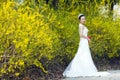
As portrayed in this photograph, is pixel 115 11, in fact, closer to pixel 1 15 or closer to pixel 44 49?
pixel 44 49

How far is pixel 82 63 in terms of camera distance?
43.3ft

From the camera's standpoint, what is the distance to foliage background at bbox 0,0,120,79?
420 inches

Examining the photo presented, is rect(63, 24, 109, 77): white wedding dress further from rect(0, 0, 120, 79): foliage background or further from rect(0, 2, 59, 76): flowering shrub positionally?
rect(0, 2, 59, 76): flowering shrub

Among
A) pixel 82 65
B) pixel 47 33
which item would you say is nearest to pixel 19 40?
pixel 47 33

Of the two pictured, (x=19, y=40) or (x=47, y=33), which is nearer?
(x=19, y=40)

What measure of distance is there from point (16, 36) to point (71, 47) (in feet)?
12.5

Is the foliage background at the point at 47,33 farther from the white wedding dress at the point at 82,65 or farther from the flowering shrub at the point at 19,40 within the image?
the white wedding dress at the point at 82,65

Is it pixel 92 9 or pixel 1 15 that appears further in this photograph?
pixel 92 9

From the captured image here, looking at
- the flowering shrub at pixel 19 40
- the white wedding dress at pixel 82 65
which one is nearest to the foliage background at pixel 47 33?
the flowering shrub at pixel 19 40

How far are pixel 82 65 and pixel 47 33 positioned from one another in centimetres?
172

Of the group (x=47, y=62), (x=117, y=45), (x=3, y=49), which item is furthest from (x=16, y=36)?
(x=117, y=45)

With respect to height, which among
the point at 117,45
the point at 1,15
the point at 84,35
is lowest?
Result: the point at 117,45

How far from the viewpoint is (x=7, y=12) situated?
35.5 feet

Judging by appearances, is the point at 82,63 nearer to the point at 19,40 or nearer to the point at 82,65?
the point at 82,65
